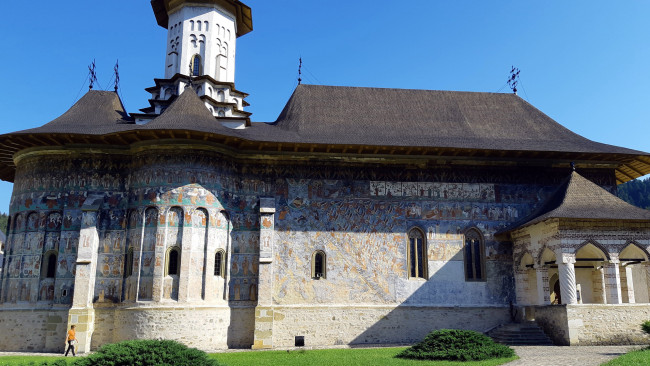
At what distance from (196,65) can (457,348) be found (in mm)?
14127

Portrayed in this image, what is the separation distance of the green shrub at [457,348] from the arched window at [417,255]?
4.77 m

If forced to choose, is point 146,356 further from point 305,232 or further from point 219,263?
point 305,232

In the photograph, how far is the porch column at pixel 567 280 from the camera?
14.5m

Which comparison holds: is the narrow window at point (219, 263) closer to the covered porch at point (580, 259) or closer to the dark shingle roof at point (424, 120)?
the dark shingle roof at point (424, 120)

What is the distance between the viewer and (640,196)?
68.8 m

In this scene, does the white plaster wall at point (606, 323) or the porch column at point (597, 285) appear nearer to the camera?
the white plaster wall at point (606, 323)

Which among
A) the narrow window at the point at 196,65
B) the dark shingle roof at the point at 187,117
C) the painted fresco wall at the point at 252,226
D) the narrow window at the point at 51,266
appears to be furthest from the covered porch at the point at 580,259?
the narrow window at the point at 51,266

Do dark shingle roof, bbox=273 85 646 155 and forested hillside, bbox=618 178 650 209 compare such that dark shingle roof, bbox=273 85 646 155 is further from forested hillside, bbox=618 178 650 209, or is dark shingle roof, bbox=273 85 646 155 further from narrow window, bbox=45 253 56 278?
forested hillside, bbox=618 178 650 209

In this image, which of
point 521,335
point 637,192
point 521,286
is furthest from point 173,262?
point 637,192

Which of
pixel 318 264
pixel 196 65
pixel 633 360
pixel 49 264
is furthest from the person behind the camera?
pixel 196 65

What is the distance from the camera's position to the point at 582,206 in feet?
50.2

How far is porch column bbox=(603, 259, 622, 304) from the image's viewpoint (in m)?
14.6

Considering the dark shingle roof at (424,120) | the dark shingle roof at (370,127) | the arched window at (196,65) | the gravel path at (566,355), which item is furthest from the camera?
the arched window at (196,65)

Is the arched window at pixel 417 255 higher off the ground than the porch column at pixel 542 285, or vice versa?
the arched window at pixel 417 255
